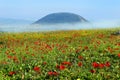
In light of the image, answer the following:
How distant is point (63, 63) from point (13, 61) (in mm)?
4030

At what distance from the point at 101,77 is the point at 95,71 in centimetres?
76

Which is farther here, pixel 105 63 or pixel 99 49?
pixel 99 49

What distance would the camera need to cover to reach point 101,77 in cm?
1788

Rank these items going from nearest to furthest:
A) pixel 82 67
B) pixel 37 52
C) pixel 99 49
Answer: pixel 82 67, pixel 99 49, pixel 37 52

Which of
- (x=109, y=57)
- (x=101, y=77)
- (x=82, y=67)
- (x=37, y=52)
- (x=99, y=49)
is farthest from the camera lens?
(x=37, y=52)

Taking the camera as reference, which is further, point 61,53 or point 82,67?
point 61,53

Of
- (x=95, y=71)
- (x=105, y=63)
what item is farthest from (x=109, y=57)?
(x=95, y=71)

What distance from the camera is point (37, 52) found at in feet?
86.2

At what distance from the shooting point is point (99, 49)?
24.2 metres

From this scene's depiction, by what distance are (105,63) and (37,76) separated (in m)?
3.58

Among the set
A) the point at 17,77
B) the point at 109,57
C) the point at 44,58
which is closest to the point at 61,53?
the point at 44,58

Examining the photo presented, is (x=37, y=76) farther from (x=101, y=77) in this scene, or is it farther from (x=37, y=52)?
(x=37, y=52)

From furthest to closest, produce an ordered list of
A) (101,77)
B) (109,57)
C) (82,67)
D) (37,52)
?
(37,52) → (109,57) → (82,67) → (101,77)

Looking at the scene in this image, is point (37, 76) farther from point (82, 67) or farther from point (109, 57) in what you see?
point (109, 57)
